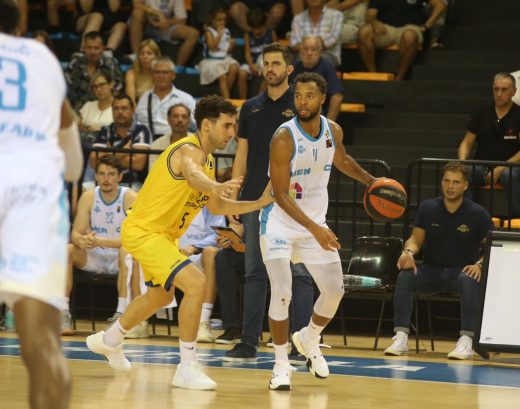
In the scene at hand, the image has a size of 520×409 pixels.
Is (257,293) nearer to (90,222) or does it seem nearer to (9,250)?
(90,222)

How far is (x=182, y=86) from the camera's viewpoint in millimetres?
13172

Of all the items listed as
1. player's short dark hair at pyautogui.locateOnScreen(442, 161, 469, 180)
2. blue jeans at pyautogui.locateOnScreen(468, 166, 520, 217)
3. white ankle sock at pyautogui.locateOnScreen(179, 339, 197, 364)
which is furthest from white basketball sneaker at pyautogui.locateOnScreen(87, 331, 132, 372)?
blue jeans at pyautogui.locateOnScreen(468, 166, 520, 217)

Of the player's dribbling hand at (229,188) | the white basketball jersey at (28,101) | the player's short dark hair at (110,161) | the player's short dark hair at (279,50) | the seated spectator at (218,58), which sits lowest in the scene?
the player's dribbling hand at (229,188)

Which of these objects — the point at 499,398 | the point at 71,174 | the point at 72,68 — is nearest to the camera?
the point at 71,174

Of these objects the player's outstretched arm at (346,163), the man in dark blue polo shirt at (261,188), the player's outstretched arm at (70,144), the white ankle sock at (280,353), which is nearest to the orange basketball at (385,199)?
the player's outstretched arm at (346,163)

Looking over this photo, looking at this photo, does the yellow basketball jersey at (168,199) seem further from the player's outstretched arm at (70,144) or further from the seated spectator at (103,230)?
the player's outstretched arm at (70,144)

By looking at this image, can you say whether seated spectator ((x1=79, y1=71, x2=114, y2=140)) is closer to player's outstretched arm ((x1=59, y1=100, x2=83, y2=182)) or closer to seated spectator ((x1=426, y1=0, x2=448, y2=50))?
seated spectator ((x1=426, y1=0, x2=448, y2=50))

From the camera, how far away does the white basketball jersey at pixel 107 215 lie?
976cm

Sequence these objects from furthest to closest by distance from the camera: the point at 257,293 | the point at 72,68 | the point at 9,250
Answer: the point at 72,68 → the point at 257,293 → the point at 9,250

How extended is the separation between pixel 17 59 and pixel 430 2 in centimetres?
965

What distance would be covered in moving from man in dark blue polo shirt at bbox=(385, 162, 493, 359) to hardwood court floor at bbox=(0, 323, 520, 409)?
470 millimetres

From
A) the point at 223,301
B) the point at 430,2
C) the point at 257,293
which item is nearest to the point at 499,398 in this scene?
the point at 257,293

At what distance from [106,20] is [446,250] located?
6.72 m

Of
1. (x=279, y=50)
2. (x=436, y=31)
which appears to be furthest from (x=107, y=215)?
(x=436, y=31)
